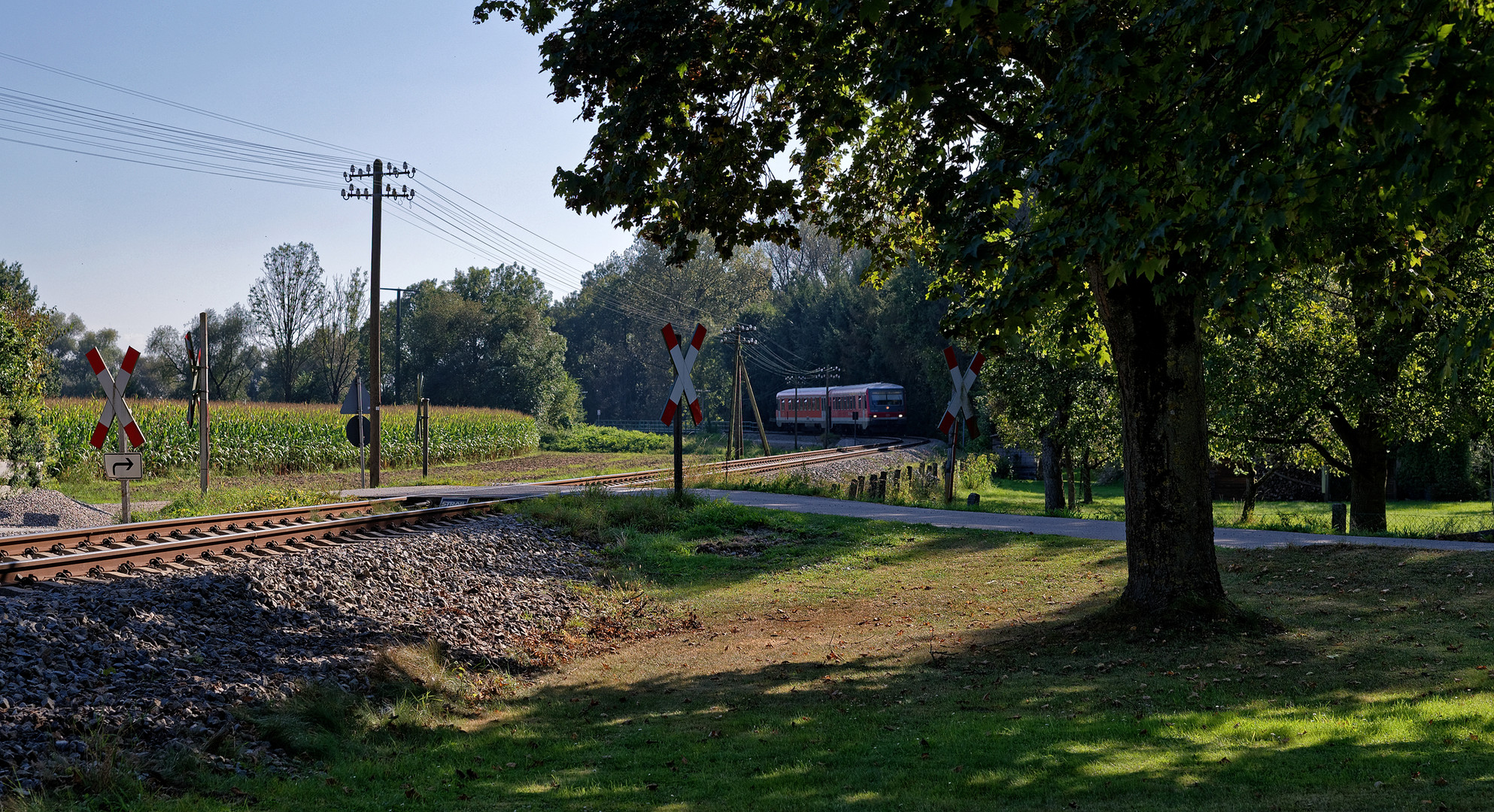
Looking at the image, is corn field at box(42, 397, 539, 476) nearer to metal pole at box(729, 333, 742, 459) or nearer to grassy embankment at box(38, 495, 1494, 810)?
metal pole at box(729, 333, 742, 459)

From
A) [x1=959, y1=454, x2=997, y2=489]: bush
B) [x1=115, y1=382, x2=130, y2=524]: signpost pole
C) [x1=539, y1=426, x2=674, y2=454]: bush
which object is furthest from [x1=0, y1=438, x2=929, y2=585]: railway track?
Answer: [x1=539, y1=426, x2=674, y2=454]: bush

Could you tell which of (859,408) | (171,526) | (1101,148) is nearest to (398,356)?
(859,408)

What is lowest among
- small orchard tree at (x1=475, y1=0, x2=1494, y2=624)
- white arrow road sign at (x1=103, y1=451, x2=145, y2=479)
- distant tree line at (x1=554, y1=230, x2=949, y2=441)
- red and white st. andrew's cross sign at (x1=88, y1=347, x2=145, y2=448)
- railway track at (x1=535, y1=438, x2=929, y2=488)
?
railway track at (x1=535, y1=438, x2=929, y2=488)

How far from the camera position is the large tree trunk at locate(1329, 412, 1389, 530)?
1852 cm

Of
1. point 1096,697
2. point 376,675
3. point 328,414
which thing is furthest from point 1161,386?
point 328,414

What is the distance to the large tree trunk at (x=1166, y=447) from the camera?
7621 millimetres

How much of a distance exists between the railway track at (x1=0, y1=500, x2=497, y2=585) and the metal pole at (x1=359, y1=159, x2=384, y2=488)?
1183cm

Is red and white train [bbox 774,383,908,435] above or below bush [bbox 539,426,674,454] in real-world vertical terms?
above

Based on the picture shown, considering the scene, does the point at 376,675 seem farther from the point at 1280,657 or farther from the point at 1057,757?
the point at 1280,657

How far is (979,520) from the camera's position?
16.3 m

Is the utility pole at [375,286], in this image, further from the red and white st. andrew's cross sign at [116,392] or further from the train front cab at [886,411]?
the train front cab at [886,411]

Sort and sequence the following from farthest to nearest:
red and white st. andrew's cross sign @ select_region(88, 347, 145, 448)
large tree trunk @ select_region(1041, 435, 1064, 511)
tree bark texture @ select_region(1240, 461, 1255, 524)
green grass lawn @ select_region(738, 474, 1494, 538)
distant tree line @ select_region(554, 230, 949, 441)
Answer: distant tree line @ select_region(554, 230, 949, 441) → tree bark texture @ select_region(1240, 461, 1255, 524) → large tree trunk @ select_region(1041, 435, 1064, 511) → green grass lawn @ select_region(738, 474, 1494, 538) → red and white st. andrew's cross sign @ select_region(88, 347, 145, 448)

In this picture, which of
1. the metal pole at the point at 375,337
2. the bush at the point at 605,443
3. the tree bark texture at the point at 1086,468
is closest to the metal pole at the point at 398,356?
the bush at the point at 605,443

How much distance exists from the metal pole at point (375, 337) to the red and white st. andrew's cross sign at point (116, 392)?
37.0 ft
